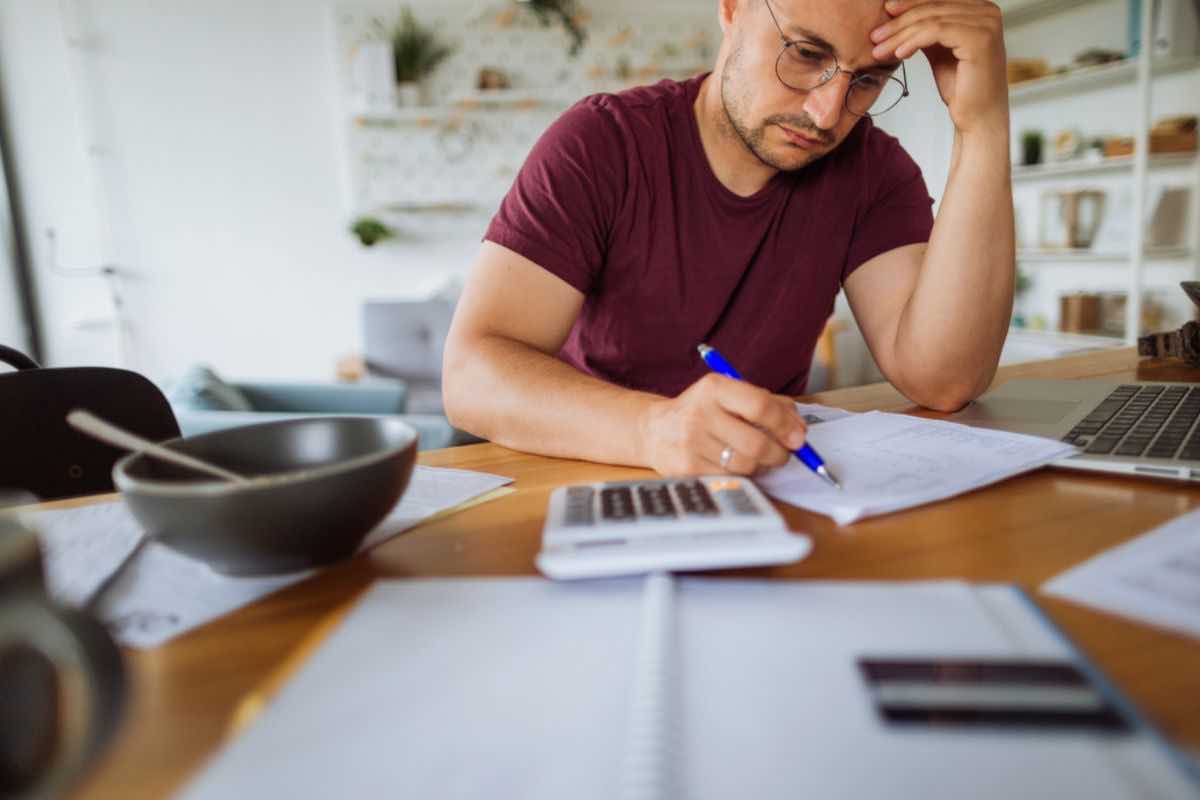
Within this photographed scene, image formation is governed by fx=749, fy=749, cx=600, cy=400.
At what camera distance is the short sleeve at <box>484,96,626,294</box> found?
101 cm

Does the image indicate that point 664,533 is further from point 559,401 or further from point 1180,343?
point 1180,343

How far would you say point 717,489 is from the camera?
56 cm

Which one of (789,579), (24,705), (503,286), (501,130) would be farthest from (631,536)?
(501,130)

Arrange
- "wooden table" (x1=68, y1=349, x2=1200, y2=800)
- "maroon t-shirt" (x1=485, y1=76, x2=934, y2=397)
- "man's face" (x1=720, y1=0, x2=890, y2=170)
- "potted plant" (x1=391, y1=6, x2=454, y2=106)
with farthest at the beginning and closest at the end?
1. "potted plant" (x1=391, y1=6, x2=454, y2=106)
2. "maroon t-shirt" (x1=485, y1=76, x2=934, y2=397)
3. "man's face" (x1=720, y1=0, x2=890, y2=170)
4. "wooden table" (x1=68, y1=349, x2=1200, y2=800)

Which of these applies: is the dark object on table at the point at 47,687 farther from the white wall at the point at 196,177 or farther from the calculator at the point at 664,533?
the white wall at the point at 196,177

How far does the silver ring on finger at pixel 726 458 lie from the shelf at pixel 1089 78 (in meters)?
2.47

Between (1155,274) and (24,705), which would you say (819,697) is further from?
(1155,274)

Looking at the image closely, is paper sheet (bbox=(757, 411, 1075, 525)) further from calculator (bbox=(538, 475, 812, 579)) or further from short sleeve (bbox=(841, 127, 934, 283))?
short sleeve (bbox=(841, 127, 934, 283))

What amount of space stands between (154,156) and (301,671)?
3.88 m

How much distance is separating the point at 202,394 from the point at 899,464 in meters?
1.90

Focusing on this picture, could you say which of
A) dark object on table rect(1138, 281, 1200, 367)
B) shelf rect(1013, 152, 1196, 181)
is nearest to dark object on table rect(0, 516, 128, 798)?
dark object on table rect(1138, 281, 1200, 367)

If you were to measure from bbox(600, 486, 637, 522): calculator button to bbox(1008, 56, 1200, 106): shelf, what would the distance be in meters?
2.57

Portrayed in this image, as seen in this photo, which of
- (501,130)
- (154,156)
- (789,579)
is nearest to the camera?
(789,579)

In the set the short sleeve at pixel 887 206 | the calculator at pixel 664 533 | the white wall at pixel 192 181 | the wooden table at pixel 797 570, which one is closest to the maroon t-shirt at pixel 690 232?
the short sleeve at pixel 887 206
